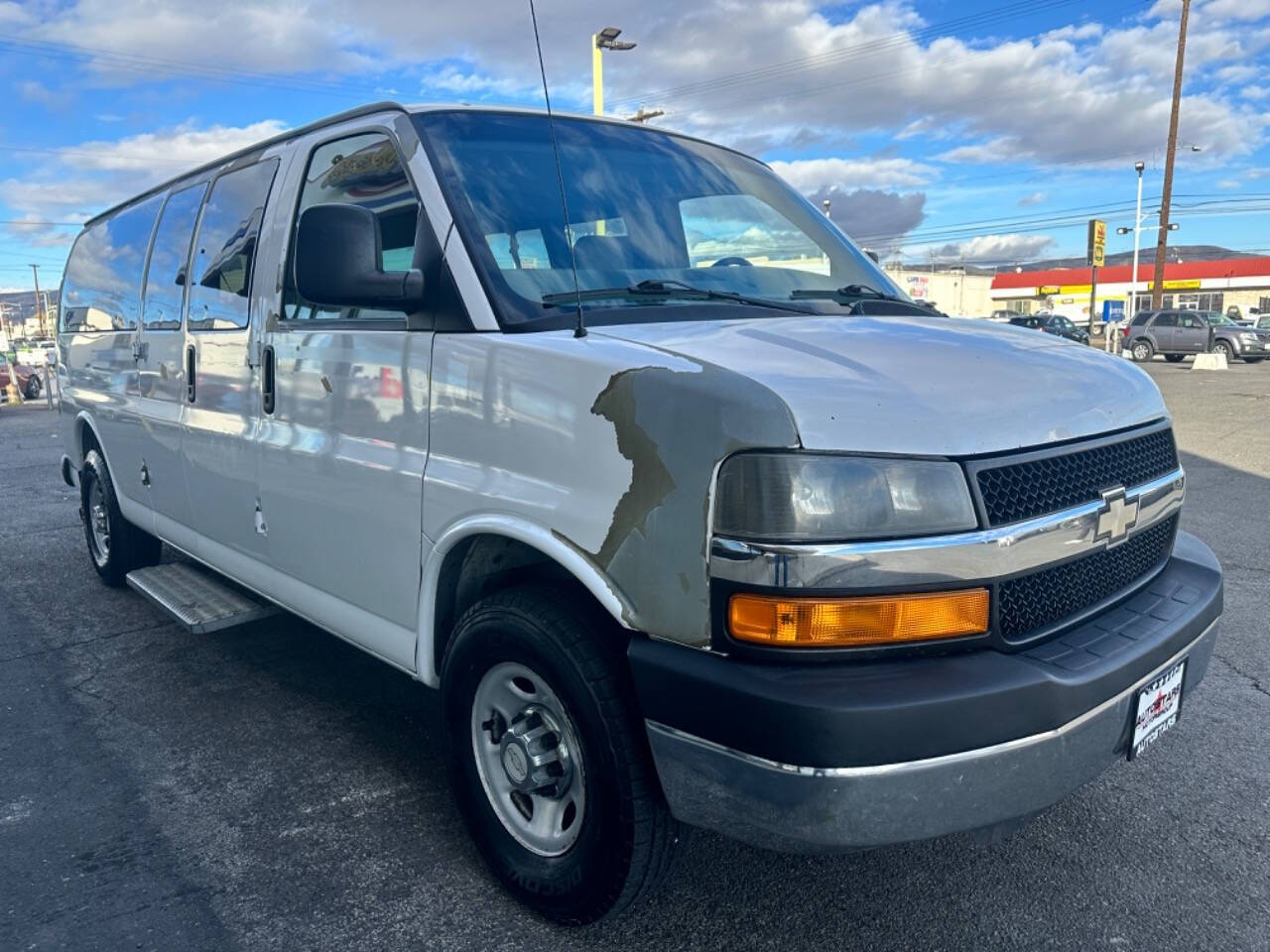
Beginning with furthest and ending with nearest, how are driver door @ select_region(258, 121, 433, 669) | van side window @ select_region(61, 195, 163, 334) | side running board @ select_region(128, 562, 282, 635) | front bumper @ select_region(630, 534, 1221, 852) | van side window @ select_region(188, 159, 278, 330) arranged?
van side window @ select_region(61, 195, 163, 334) < side running board @ select_region(128, 562, 282, 635) < van side window @ select_region(188, 159, 278, 330) < driver door @ select_region(258, 121, 433, 669) < front bumper @ select_region(630, 534, 1221, 852)

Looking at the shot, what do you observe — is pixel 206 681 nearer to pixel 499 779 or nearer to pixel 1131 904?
pixel 499 779

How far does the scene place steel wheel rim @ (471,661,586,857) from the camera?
95.0 inches

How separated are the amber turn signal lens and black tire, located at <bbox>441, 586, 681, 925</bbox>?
15.6 inches

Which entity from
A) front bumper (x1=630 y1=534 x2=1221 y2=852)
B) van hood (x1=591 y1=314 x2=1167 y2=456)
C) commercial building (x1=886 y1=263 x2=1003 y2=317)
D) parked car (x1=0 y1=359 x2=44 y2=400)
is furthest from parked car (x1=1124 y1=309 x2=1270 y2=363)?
commercial building (x1=886 y1=263 x2=1003 y2=317)

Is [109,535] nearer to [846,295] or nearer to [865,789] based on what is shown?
[846,295]

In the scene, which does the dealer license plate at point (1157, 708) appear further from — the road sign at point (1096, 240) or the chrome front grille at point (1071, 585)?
the road sign at point (1096, 240)

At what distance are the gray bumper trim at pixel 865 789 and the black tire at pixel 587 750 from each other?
0.41 feet

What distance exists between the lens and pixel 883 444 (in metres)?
1.98

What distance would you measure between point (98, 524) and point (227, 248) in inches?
109

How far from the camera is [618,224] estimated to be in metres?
2.99

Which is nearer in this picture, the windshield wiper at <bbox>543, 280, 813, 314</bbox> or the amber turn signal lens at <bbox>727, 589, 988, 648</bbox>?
the amber turn signal lens at <bbox>727, 589, 988, 648</bbox>

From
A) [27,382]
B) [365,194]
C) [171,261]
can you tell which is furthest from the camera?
[27,382]

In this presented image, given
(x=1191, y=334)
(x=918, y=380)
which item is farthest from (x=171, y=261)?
(x=1191, y=334)

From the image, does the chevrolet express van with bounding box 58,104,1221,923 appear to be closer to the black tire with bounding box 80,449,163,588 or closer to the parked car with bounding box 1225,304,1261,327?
the black tire with bounding box 80,449,163,588
